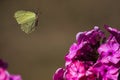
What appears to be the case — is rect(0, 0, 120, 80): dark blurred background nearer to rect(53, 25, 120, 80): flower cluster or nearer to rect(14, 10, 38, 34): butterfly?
rect(14, 10, 38, 34): butterfly

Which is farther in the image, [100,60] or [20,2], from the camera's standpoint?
[20,2]

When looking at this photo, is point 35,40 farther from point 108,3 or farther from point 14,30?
point 108,3

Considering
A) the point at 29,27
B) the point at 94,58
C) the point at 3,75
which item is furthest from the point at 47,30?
the point at 94,58

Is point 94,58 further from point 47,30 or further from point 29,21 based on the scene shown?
point 47,30

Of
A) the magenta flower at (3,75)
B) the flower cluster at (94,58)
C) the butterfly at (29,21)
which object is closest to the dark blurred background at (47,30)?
the butterfly at (29,21)

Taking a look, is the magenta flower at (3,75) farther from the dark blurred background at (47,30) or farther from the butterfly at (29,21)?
the dark blurred background at (47,30)

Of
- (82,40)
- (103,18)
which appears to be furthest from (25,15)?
(103,18)
